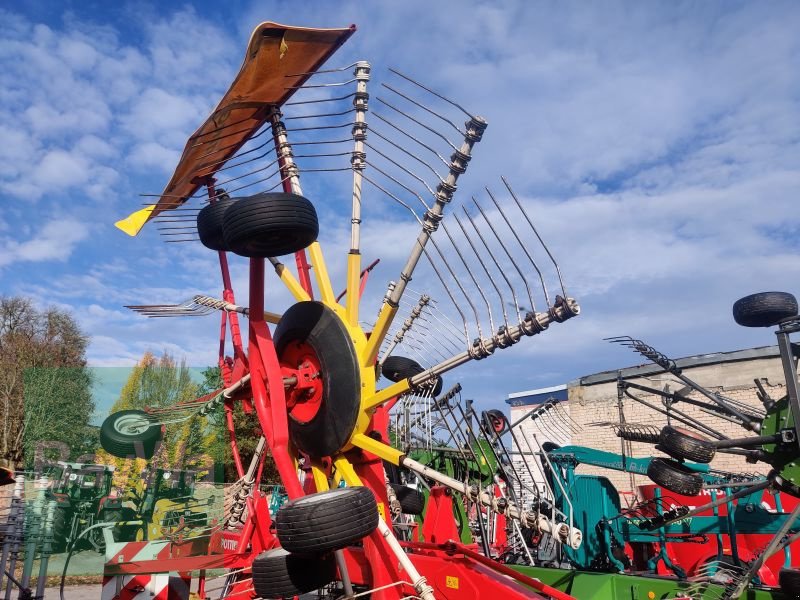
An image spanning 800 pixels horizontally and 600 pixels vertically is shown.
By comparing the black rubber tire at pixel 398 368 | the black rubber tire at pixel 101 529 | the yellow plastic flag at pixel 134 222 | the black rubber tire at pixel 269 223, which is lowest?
the black rubber tire at pixel 101 529

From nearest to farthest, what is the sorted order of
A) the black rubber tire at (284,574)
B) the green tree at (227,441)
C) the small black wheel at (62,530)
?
1. the black rubber tire at (284,574)
2. the small black wheel at (62,530)
3. the green tree at (227,441)

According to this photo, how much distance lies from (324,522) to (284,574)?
0.63 meters

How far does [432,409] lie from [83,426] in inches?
1112

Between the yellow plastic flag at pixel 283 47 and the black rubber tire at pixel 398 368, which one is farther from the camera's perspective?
the black rubber tire at pixel 398 368

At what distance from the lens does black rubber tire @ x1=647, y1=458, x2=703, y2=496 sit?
14.8 feet

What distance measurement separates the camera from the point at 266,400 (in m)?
5.14

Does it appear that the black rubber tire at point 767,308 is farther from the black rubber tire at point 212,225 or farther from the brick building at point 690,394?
the brick building at point 690,394

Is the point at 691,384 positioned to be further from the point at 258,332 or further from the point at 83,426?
the point at 83,426

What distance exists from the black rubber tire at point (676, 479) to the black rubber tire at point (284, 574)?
2543 millimetres

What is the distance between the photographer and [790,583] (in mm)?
4195

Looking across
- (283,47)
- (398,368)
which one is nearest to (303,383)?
(398,368)

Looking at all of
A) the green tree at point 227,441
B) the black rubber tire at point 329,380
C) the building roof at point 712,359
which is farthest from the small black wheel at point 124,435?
the green tree at point 227,441

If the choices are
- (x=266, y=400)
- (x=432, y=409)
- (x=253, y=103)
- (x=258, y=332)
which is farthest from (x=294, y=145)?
(x=432, y=409)

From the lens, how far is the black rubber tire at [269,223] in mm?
4301
